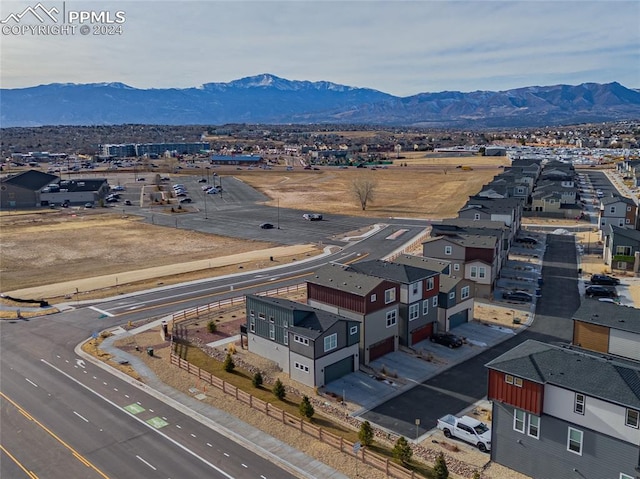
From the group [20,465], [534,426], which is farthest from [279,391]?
[534,426]

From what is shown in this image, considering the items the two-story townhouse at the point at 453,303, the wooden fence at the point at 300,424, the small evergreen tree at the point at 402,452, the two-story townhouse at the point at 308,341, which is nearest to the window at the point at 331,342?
the two-story townhouse at the point at 308,341

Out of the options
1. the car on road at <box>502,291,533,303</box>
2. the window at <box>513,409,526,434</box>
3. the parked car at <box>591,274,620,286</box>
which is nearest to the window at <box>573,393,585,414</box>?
the window at <box>513,409,526,434</box>

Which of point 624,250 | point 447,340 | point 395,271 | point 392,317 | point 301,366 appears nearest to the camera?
point 301,366

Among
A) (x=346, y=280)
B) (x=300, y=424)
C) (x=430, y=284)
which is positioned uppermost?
(x=346, y=280)

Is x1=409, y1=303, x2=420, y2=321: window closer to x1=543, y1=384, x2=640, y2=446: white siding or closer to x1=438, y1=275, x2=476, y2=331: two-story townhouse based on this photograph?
x1=438, y1=275, x2=476, y2=331: two-story townhouse

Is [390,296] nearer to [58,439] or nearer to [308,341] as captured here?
[308,341]

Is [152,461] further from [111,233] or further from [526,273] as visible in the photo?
[111,233]

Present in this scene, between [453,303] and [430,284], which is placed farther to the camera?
[453,303]
